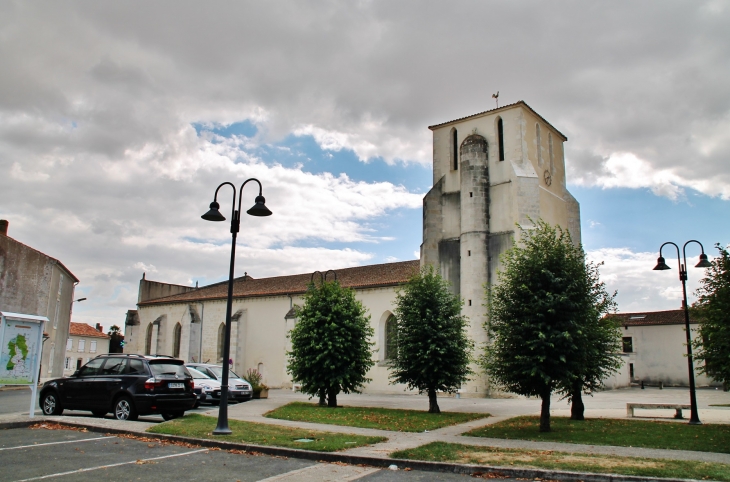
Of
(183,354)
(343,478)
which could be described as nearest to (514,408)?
(343,478)

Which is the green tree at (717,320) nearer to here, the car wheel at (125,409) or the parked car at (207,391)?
the car wheel at (125,409)

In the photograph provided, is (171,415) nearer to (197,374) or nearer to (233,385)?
(197,374)

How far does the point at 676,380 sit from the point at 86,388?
51572mm

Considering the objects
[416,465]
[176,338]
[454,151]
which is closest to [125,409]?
[416,465]

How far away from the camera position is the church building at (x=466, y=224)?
98.8 feet

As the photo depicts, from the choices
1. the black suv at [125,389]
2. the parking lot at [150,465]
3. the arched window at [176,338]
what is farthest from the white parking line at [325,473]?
the arched window at [176,338]

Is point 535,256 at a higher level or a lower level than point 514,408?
higher

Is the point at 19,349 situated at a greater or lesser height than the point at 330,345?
lesser

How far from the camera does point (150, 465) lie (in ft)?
29.6

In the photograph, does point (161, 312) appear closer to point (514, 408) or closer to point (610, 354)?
point (514, 408)

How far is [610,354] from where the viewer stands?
54.9 ft

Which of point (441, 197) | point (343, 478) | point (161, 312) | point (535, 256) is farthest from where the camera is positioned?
point (161, 312)

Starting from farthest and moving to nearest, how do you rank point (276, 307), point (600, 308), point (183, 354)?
point (183, 354)
point (276, 307)
point (600, 308)

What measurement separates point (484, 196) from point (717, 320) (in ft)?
62.6
